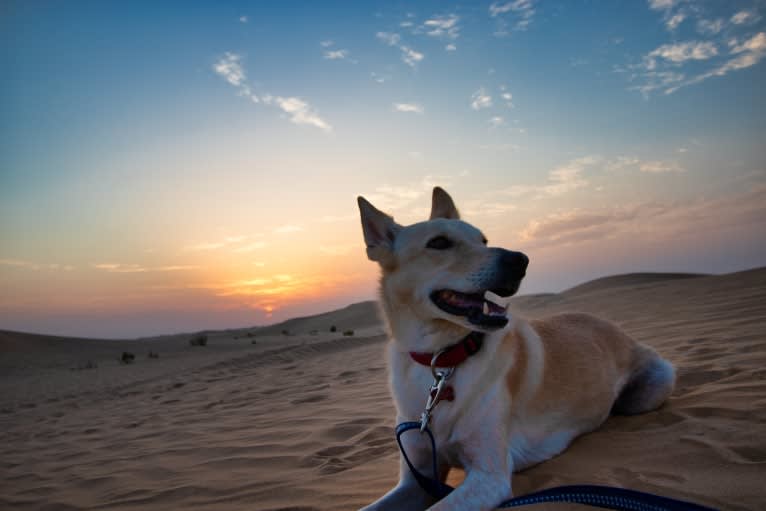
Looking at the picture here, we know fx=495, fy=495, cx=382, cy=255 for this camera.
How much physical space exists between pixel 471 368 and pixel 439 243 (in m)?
0.80

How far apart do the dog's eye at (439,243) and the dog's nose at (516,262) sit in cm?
46

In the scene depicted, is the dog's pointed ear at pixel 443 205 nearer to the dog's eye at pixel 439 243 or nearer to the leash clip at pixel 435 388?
the dog's eye at pixel 439 243

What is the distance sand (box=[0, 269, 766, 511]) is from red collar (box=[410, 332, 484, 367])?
0.74 metres

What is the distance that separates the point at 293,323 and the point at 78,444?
3965 centimetres

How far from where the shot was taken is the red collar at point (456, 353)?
108 inches

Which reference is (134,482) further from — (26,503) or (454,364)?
(454,364)

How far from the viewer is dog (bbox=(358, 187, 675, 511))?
263 cm

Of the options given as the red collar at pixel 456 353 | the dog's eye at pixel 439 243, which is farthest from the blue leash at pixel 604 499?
the dog's eye at pixel 439 243

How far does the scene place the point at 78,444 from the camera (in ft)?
20.0

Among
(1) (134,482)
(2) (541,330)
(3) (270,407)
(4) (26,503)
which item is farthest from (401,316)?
(3) (270,407)

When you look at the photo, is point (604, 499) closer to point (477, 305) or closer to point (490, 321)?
point (490, 321)

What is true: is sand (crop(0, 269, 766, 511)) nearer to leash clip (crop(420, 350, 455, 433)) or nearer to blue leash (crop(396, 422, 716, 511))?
blue leash (crop(396, 422, 716, 511))

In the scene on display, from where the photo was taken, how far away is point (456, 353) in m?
2.75

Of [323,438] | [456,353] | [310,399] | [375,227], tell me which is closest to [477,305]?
[456,353]
